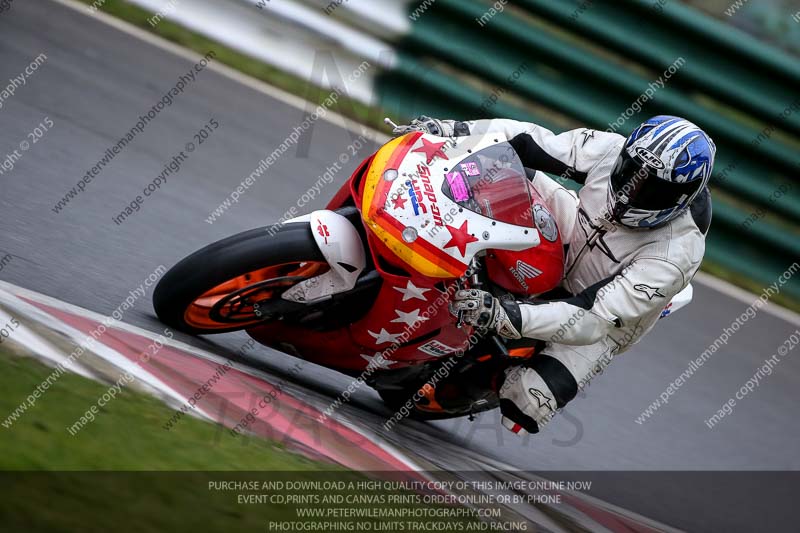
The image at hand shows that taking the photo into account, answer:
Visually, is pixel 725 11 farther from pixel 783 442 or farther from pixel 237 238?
pixel 237 238

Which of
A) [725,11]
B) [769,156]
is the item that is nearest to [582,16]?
[725,11]

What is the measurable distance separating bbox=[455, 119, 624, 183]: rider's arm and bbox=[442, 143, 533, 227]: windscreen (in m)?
0.55

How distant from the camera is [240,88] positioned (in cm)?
761

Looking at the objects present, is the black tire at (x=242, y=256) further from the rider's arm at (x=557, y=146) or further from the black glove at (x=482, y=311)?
the rider's arm at (x=557, y=146)

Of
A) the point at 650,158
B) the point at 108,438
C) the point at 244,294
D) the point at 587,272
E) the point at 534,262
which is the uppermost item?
the point at 650,158

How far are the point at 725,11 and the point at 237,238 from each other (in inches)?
199

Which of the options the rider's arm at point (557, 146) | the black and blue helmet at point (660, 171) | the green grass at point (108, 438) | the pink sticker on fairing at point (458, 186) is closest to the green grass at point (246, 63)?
the rider's arm at point (557, 146)

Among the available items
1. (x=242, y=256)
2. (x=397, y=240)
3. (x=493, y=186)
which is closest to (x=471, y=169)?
(x=493, y=186)

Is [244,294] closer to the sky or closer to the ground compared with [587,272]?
closer to the ground

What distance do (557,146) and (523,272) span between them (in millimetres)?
771

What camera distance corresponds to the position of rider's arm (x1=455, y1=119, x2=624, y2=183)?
4.38 meters

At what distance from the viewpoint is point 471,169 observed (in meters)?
3.71

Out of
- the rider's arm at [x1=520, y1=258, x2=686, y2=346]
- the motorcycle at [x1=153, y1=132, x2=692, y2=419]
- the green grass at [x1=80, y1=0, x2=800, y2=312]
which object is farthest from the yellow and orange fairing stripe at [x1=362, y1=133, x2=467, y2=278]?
the green grass at [x1=80, y1=0, x2=800, y2=312]

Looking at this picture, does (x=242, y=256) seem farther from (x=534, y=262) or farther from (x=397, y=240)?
(x=534, y=262)
